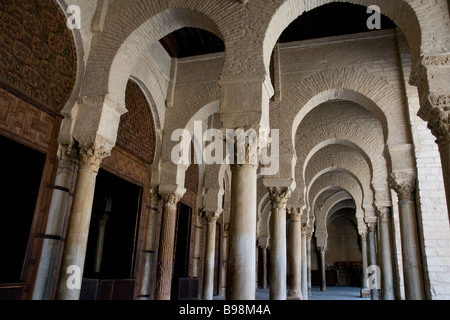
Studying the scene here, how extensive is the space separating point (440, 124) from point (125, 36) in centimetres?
485

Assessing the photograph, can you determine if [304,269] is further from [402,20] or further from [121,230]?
[402,20]

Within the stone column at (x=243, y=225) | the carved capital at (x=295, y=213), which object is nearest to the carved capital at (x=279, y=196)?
the carved capital at (x=295, y=213)

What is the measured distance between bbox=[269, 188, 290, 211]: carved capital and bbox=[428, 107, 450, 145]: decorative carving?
3.56m

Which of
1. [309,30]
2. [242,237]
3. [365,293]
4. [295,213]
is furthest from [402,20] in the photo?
[365,293]

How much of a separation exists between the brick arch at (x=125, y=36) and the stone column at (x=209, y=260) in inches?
209

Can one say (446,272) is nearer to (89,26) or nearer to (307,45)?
(307,45)

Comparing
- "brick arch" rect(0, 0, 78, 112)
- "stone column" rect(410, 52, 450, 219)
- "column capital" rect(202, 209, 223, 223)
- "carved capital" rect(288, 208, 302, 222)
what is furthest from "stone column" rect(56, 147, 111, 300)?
"carved capital" rect(288, 208, 302, 222)

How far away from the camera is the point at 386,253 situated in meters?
9.72

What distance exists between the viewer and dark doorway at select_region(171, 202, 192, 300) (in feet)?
35.1

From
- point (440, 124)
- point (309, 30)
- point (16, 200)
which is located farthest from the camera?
point (309, 30)

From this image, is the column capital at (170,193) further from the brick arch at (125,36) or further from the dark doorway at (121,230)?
the brick arch at (125,36)

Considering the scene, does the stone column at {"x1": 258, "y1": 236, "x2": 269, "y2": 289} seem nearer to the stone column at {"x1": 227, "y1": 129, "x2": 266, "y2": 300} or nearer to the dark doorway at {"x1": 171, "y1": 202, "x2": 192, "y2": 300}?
the dark doorway at {"x1": 171, "y1": 202, "x2": 192, "y2": 300}

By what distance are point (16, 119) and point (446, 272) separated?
6994mm

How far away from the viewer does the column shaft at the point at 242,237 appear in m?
4.39
